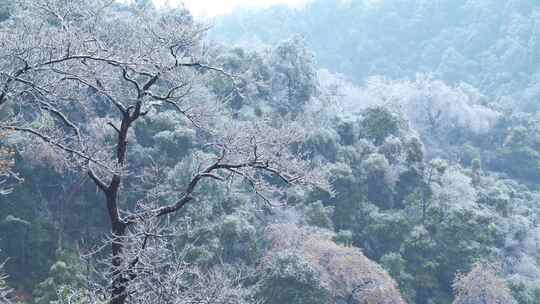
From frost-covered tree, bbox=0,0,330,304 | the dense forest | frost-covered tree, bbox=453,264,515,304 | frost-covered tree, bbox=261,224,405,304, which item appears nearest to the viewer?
frost-covered tree, bbox=0,0,330,304

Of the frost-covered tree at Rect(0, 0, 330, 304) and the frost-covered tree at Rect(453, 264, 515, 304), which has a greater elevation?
the frost-covered tree at Rect(453, 264, 515, 304)

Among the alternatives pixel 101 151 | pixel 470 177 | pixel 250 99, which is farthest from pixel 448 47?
pixel 101 151

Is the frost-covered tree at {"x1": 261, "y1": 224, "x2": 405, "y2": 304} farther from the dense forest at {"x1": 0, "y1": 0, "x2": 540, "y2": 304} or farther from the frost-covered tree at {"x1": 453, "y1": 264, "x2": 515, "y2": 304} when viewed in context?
the frost-covered tree at {"x1": 453, "y1": 264, "x2": 515, "y2": 304}

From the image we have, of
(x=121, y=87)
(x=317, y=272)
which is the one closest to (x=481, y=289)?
(x=317, y=272)

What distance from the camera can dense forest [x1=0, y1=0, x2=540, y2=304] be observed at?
4742 millimetres

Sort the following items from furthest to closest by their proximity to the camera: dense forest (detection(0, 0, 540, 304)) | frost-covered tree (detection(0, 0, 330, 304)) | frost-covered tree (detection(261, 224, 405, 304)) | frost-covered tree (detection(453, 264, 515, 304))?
frost-covered tree (detection(453, 264, 515, 304)) < frost-covered tree (detection(261, 224, 405, 304)) < dense forest (detection(0, 0, 540, 304)) < frost-covered tree (detection(0, 0, 330, 304))

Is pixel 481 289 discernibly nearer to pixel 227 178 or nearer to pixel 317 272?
pixel 317 272

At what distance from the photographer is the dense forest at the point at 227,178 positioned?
474cm

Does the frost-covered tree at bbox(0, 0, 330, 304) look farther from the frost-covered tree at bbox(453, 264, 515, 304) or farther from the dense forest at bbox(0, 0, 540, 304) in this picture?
the frost-covered tree at bbox(453, 264, 515, 304)

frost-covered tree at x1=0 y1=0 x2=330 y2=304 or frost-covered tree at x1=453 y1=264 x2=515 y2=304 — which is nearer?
frost-covered tree at x1=0 y1=0 x2=330 y2=304

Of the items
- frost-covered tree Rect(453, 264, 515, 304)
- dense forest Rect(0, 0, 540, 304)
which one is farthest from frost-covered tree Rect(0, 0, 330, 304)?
frost-covered tree Rect(453, 264, 515, 304)

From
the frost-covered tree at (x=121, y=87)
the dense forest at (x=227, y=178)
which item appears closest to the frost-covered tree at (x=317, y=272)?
the dense forest at (x=227, y=178)

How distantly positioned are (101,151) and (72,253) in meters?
8.89

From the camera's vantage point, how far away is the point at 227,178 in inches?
204
